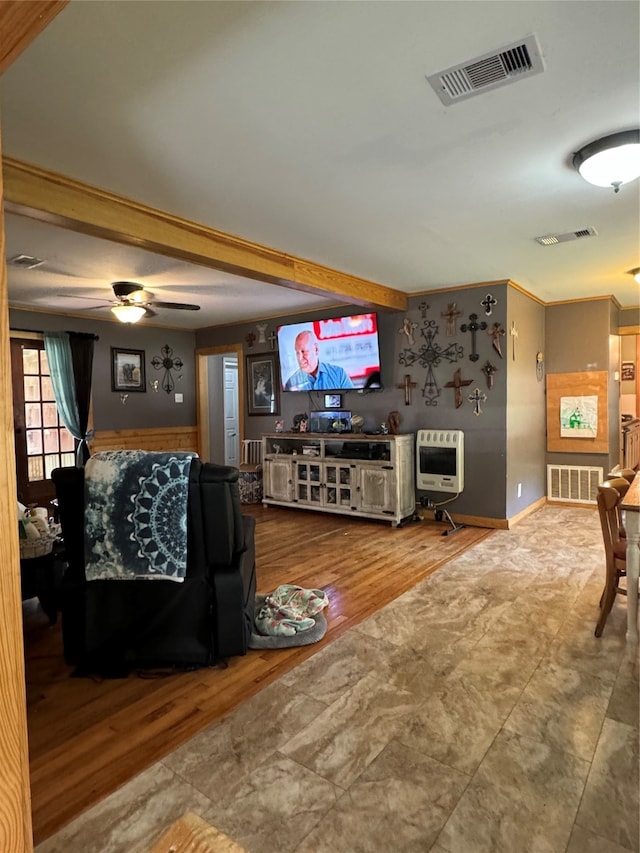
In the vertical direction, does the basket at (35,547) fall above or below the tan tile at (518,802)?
above

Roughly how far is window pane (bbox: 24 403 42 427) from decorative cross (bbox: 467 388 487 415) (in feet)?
16.1

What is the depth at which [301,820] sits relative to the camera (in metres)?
1.65

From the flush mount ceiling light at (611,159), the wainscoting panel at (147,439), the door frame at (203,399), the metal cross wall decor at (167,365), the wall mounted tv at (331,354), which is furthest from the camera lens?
the door frame at (203,399)

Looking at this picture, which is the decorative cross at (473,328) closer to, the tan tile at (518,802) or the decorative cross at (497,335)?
the decorative cross at (497,335)

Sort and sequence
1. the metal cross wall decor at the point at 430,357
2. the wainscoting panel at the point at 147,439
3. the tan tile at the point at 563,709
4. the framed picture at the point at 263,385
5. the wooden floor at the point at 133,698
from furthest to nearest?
the framed picture at the point at 263,385
the wainscoting panel at the point at 147,439
the metal cross wall decor at the point at 430,357
the tan tile at the point at 563,709
the wooden floor at the point at 133,698

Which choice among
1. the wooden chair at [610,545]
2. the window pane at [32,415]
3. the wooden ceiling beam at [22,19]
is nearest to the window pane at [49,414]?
the window pane at [32,415]

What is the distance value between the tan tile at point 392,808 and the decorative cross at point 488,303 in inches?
162

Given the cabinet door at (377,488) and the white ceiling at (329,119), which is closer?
the white ceiling at (329,119)

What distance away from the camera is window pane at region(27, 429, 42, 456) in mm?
5901

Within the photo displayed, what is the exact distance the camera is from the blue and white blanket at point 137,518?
247 centimetres

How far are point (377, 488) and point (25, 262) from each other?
148 inches

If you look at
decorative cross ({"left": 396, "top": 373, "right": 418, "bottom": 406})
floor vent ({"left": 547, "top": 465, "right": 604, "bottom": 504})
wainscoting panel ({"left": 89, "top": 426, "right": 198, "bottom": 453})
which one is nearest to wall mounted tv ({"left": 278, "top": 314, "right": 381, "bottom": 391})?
decorative cross ({"left": 396, "top": 373, "right": 418, "bottom": 406})

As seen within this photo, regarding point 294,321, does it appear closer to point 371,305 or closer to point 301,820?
point 371,305

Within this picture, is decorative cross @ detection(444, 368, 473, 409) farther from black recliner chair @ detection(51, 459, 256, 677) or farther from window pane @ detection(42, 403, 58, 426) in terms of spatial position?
window pane @ detection(42, 403, 58, 426)
